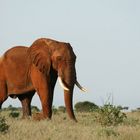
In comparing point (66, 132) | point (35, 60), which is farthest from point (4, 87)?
point (66, 132)

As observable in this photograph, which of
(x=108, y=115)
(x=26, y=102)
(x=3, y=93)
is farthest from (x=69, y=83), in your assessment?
(x=3, y=93)

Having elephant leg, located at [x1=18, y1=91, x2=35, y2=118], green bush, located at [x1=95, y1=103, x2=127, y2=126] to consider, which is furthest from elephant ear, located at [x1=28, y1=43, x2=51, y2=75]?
green bush, located at [x1=95, y1=103, x2=127, y2=126]

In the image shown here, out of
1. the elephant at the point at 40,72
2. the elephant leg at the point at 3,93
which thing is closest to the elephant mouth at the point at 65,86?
the elephant at the point at 40,72

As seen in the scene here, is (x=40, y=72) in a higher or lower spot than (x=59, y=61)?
lower

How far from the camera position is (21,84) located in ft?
89.6

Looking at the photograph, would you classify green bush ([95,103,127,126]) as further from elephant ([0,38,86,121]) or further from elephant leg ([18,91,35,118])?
elephant leg ([18,91,35,118])

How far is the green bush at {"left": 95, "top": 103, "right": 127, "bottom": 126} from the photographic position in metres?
20.5

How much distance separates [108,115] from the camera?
2059 centimetres

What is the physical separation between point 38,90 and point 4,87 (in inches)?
140

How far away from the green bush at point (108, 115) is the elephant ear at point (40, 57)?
15.5 feet

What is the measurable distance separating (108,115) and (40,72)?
563 centimetres

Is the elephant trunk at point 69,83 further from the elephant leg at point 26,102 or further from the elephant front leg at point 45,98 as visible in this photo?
the elephant leg at point 26,102

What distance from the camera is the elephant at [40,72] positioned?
23.9m

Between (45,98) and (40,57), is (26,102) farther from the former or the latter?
(45,98)
